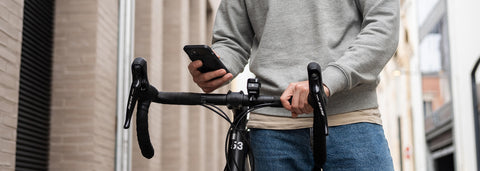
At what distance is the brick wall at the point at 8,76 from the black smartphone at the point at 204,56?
96.0 inches

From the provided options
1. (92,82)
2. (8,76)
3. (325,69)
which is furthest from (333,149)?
(92,82)

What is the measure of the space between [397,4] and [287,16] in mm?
395

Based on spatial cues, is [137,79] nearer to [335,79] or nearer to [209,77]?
[209,77]

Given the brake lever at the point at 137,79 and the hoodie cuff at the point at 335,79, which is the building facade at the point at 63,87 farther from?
the hoodie cuff at the point at 335,79

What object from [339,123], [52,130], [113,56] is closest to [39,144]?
[52,130]

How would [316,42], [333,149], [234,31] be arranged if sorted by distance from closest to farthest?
[333,149] < [316,42] < [234,31]

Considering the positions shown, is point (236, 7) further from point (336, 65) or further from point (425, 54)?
point (425, 54)

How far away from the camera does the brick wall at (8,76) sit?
4.44 meters

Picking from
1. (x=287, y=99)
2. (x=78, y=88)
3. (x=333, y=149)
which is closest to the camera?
(x=287, y=99)

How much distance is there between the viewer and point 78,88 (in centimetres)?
632

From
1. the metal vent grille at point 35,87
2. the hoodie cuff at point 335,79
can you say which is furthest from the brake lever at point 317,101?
the metal vent grille at point 35,87

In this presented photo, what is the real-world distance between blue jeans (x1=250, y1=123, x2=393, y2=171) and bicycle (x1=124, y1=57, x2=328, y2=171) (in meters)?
0.16

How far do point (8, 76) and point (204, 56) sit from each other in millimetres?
2598

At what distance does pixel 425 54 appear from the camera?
90.7 ft
